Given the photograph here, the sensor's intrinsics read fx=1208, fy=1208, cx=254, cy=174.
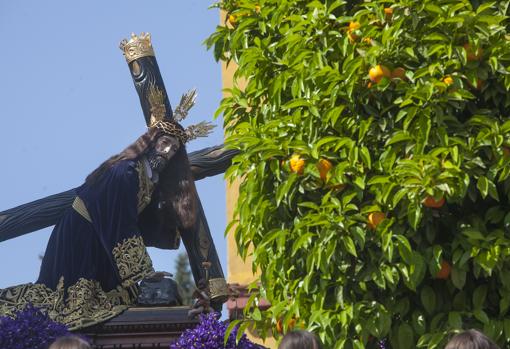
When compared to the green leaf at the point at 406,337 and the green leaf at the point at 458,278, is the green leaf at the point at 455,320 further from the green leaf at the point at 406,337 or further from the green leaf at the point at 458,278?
the green leaf at the point at 406,337

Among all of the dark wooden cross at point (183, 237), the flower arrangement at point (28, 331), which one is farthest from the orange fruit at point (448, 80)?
the dark wooden cross at point (183, 237)

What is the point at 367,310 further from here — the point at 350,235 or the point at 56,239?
the point at 56,239

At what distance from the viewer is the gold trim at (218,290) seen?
9781mm

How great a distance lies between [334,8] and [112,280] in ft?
11.7

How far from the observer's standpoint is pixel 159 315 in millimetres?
9453

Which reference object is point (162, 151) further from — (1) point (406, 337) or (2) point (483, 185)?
(2) point (483, 185)

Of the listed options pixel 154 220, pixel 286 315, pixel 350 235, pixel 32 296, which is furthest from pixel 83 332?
pixel 350 235

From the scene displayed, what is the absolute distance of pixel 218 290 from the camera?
9828 mm

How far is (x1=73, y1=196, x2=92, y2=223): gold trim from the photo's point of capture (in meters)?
9.80

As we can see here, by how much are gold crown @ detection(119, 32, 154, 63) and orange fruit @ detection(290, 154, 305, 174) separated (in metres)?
3.69

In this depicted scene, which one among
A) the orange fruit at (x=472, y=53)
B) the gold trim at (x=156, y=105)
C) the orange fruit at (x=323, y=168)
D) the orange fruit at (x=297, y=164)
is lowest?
the orange fruit at (x=323, y=168)

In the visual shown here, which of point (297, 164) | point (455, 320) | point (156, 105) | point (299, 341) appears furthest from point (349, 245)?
point (156, 105)

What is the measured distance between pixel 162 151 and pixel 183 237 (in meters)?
0.80

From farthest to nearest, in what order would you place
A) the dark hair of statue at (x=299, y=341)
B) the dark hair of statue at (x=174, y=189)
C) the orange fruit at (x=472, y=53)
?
1. the dark hair of statue at (x=174, y=189)
2. the orange fruit at (x=472, y=53)
3. the dark hair of statue at (x=299, y=341)
